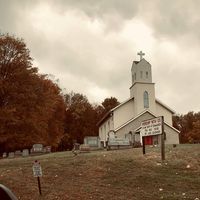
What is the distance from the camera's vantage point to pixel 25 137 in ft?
141

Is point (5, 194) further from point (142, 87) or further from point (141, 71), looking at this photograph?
point (141, 71)

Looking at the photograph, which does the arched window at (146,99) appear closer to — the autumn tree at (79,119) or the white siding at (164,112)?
the white siding at (164,112)

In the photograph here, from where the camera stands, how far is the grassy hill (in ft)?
46.5

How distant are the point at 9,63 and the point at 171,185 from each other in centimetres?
3109

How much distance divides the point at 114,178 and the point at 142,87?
48585mm

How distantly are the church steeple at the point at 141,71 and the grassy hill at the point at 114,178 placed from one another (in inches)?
1719

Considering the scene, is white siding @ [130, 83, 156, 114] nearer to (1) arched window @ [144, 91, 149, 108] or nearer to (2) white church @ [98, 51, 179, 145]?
(2) white church @ [98, 51, 179, 145]

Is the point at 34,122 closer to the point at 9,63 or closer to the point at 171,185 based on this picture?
the point at 9,63

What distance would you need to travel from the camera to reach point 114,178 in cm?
1664

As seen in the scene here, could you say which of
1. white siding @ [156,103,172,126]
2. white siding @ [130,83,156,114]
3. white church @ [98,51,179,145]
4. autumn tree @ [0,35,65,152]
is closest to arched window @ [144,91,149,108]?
white church @ [98,51,179,145]

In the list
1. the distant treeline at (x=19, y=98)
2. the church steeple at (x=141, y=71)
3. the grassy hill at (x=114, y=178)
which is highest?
the church steeple at (x=141, y=71)

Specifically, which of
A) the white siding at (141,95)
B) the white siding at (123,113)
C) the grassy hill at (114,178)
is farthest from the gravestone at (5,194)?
the white siding at (141,95)

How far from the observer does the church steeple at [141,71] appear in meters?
64.8

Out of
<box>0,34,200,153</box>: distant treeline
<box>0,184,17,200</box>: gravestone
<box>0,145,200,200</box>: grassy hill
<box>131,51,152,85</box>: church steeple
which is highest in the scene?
<box>131,51,152,85</box>: church steeple
